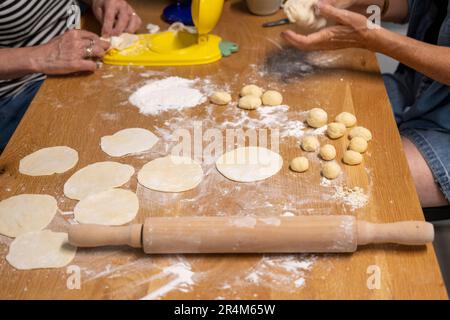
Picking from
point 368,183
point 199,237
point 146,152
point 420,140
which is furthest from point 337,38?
point 199,237

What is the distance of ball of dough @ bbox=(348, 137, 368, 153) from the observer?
1.10 m

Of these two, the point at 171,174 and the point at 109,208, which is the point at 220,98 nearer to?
the point at 171,174

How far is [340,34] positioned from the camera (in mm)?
1322

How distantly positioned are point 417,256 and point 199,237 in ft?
1.28

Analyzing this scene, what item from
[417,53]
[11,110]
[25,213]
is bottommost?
[11,110]

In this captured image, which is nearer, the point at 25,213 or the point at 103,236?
the point at 103,236

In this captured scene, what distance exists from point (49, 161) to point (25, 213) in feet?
0.56

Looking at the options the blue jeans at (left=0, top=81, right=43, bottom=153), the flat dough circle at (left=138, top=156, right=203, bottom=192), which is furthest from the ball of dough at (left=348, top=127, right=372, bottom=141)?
the blue jeans at (left=0, top=81, right=43, bottom=153)

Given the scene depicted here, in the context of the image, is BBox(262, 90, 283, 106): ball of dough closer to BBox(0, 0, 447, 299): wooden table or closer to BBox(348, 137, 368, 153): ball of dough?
BBox(0, 0, 447, 299): wooden table

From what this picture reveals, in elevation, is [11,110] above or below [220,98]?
below

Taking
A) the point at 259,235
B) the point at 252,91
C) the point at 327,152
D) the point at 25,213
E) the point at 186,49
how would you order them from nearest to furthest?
the point at 259,235 < the point at 25,213 < the point at 327,152 < the point at 252,91 < the point at 186,49

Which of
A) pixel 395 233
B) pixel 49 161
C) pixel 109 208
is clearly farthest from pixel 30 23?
pixel 395 233

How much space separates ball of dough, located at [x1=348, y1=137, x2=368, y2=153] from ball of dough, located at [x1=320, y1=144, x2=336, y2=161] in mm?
46
